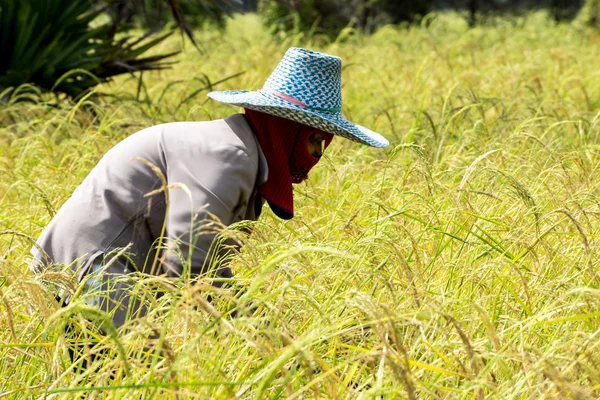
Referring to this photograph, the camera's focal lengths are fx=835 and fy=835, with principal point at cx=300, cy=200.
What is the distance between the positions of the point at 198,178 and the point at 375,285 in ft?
1.45

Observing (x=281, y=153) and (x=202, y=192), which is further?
(x=281, y=153)

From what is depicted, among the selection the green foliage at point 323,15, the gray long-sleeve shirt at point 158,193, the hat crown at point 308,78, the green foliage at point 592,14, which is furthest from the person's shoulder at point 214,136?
the green foliage at point 592,14

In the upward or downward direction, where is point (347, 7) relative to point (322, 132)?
downward

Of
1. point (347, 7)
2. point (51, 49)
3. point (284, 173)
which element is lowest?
point (347, 7)

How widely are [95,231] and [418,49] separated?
21.7 ft

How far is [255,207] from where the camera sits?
2033 millimetres

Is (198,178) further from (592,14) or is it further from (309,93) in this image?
(592,14)

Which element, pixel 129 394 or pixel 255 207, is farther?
pixel 255 207

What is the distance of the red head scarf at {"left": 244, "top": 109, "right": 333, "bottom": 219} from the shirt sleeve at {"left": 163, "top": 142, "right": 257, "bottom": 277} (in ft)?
0.35

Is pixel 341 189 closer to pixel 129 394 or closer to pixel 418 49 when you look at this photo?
pixel 129 394

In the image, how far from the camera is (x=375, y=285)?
173cm

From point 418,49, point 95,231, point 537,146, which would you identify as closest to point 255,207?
point 95,231

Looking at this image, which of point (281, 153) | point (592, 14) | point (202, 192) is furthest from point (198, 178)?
point (592, 14)

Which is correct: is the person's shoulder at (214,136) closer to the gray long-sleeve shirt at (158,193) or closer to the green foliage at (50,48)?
the gray long-sleeve shirt at (158,193)
